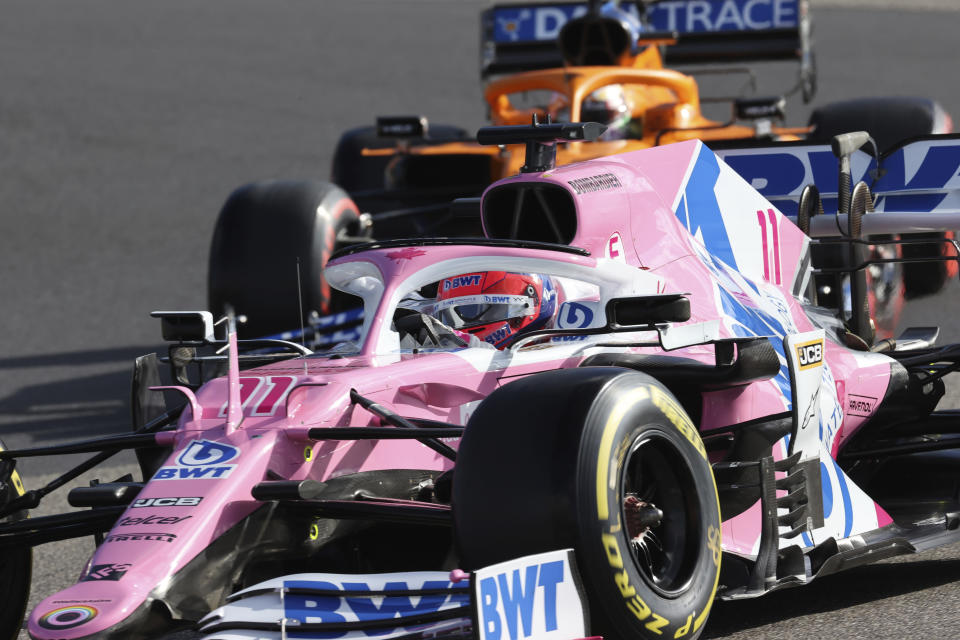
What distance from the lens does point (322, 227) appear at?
32.7 feet

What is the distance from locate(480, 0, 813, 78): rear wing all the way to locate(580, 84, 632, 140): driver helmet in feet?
7.88

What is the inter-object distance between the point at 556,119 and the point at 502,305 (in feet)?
23.1

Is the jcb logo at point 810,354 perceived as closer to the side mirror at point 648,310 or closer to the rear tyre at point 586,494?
the side mirror at point 648,310

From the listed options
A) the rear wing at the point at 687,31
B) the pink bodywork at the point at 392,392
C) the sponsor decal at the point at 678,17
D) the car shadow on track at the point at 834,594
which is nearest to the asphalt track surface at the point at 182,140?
the car shadow on track at the point at 834,594

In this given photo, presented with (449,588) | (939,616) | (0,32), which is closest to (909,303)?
(939,616)

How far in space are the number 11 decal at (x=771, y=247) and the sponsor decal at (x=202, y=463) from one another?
265 centimetres

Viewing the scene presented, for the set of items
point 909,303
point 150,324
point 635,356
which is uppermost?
point 635,356

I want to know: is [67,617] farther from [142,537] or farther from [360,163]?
[360,163]

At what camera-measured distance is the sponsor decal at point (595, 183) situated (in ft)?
17.5

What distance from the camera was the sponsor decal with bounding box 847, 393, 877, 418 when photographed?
19.0ft

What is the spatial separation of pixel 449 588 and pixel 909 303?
460 centimetres

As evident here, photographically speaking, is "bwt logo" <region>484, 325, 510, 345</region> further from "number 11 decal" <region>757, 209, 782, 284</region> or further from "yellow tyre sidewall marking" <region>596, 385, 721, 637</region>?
"number 11 decal" <region>757, 209, 782, 284</region>

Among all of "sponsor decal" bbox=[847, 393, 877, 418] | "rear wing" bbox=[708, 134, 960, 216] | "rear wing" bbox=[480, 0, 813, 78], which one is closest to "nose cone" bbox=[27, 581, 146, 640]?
"sponsor decal" bbox=[847, 393, 877, 418]

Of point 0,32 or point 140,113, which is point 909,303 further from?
point 0,32
